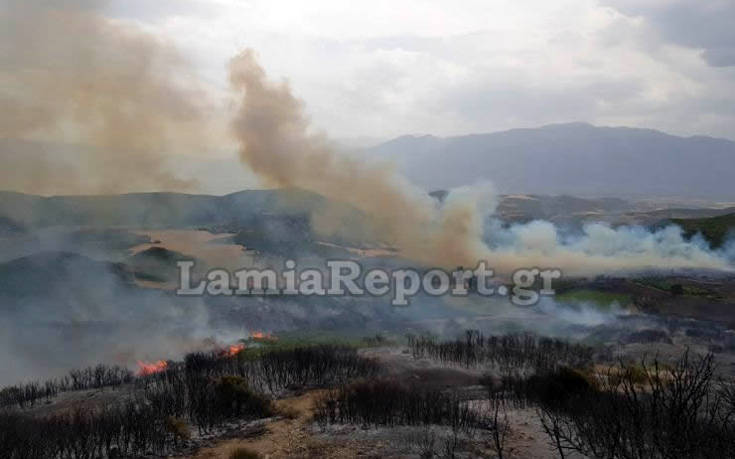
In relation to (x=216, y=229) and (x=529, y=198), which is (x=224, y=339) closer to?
(x=216, y=229)

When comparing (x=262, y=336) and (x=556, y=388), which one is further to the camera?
(x=262, y=336)

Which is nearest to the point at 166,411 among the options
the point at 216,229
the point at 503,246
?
the point at 503,246

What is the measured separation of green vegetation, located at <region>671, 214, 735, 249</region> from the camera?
75.4m

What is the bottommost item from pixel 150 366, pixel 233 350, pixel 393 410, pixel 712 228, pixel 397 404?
pixel 150 366

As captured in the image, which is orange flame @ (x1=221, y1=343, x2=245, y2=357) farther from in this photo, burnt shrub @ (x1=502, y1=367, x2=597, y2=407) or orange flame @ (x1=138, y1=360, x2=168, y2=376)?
burnt shrub @ (x1=502, y1=367, x2=597, y2=407)

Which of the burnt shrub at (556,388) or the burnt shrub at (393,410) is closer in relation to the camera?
the burnt shrub at (393,410)

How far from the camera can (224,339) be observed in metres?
47.8

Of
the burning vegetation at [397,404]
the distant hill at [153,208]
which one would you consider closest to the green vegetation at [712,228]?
the distant hill at [153,208]

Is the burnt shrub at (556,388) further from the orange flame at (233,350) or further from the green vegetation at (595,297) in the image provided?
the green vegetation at (595,297)

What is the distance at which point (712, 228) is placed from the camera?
80.3 meters

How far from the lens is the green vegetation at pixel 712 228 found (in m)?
75.4

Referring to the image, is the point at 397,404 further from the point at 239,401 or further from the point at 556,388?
the point at 556,388

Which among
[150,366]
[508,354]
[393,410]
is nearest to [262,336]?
[150,366]

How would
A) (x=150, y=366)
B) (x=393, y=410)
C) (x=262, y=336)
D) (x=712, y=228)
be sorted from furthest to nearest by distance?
(x=712, y=228), (x=262, y=336), (x=150, y=366), (x=393, y=410)
